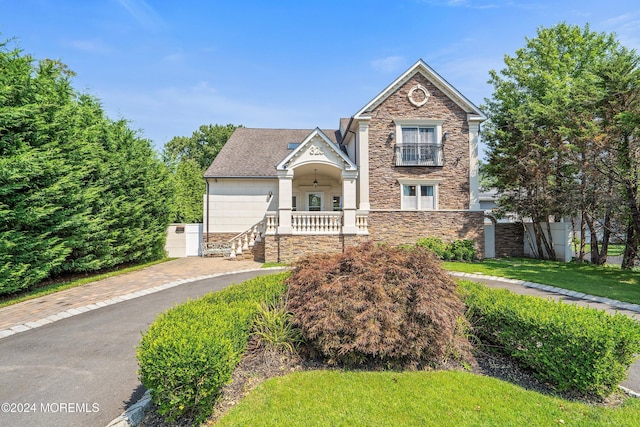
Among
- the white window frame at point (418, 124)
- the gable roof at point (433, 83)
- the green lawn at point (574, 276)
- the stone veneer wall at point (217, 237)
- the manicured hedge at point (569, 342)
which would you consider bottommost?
the green lawn at point (574, 276)

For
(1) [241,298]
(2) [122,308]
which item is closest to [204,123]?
(2) [122,308]

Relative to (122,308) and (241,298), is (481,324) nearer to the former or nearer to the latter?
(241,298)

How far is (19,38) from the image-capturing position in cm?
904

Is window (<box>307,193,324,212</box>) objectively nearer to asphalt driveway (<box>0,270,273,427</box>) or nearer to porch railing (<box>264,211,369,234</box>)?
porch railing (<box>264,211,369,234</box>)

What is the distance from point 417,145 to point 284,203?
8150mm

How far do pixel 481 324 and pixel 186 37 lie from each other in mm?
12181

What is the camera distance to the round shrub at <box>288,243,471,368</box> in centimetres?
438

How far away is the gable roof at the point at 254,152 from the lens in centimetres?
1919

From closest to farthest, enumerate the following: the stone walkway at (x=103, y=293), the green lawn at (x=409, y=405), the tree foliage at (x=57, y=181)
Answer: the green lawn at (x=409, y=405) < the stone walkway at (x=103, y=293) < the tree foliage at (x=57, y=181)

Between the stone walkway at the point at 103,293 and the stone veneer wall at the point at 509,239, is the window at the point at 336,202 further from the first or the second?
the stone veneer wall at the point at 509,239

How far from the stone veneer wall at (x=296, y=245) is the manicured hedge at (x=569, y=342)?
1017cm

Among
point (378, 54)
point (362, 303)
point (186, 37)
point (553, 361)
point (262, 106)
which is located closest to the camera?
point (553, 361)

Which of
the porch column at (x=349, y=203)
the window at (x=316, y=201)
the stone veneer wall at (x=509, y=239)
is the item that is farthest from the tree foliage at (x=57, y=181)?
the stone veneer wall at (x=509, y=239)

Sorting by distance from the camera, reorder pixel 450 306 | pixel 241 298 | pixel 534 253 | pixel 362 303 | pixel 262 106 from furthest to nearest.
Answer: pixel 534 253
pixel 262 106
pixel 241 298
pixel 450 306
pixel 362 303
